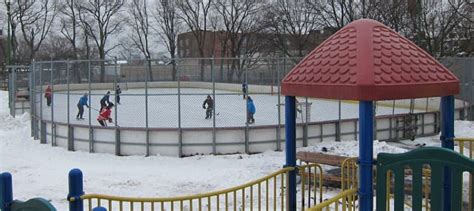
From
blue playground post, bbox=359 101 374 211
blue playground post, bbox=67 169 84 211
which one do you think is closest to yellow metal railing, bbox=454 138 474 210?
blue playground post, bbox=359 101 374 211

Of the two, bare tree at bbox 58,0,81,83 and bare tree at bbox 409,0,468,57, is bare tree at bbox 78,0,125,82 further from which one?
bare tree at bbox 409,0,468,57

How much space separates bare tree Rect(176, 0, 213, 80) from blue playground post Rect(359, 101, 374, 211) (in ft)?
212

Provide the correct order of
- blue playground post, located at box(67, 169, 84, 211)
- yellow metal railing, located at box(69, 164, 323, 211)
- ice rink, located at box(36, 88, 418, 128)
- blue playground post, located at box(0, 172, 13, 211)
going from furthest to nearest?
ice rink, located at box(36, 88, 418, 128)
yellow metal railing, located at box(69, 164, 323, 211)
blue playground post, located at box(67, 169, 84, 211)
blue playground post, located at box(0, 172, 13, 211)

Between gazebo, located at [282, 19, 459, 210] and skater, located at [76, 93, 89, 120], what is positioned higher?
gazebo, located at [282, 19, 459, 210]

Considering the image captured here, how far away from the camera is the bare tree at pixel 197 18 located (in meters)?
69.5

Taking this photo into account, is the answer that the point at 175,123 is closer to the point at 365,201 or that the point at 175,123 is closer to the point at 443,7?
the point at 365,201

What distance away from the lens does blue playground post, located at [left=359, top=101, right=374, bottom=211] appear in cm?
495

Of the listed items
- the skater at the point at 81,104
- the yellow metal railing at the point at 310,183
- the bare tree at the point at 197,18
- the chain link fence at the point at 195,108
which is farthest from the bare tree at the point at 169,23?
the yellow metal railing at the point at 310,183

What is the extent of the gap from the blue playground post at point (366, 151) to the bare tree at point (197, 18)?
212 feet

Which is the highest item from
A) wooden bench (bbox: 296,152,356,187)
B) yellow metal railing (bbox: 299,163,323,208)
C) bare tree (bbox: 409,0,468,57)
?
bare tree (bbox: 409,0,468,57)

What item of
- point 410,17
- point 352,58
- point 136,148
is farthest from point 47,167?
point 410,17

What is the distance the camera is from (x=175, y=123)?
23438mm

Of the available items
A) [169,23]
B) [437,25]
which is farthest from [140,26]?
[437,25]

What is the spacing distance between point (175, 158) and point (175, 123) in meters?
7.03
